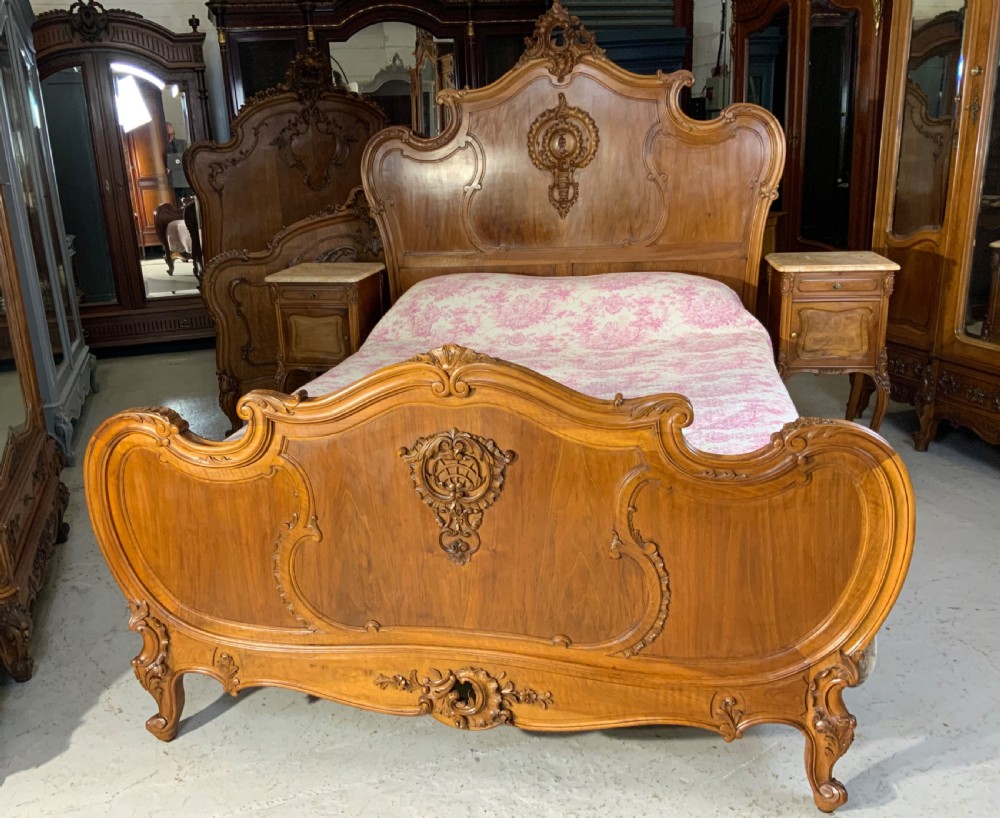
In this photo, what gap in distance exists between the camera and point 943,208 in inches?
122

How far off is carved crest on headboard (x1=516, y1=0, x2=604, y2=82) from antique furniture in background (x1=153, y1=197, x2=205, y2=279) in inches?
104

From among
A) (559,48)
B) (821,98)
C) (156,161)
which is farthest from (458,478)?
(156,161)

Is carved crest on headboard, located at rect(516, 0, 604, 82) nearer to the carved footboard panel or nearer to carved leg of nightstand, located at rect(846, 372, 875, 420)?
carved leg of nightstand, located at rect(846, 372, 875, 420)

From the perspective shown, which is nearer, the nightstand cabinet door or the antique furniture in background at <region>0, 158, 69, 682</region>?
the antique furniture in background at <region>0, 158, 69, 682</region>

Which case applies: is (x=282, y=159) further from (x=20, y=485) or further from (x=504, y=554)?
(x=504, y=554)

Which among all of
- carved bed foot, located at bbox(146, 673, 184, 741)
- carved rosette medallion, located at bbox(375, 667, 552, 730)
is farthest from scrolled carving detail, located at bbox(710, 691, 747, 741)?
carved bed foot, located at bbox(146, 673, 184, 741)

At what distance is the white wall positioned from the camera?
5.21 meters

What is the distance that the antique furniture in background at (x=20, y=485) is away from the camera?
2.03 m

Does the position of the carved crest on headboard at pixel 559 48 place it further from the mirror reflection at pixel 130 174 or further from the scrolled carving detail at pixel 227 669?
the mirror reflection at pixel 130 174

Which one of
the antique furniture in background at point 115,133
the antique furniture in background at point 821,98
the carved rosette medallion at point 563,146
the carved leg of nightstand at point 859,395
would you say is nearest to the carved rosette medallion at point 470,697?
the carved rosette medallion at point 563,146

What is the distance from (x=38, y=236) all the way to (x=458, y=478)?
3.08 metres

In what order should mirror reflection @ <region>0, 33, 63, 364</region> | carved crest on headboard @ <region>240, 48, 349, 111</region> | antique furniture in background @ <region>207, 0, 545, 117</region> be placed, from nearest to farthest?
1. mirror reflection @ <region>0, 33, 63, 364</region>
2. carved crest on headboard @ <region>240, 48, 349, 111</region>
3. antique furniture in background @ <region>207, 0, 545, 117</region>

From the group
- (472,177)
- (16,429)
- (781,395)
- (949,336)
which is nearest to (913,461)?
(949,336)

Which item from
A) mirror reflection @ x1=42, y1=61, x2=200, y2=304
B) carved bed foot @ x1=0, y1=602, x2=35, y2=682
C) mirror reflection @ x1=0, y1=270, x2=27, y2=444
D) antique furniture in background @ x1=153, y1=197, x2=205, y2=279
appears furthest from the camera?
antique furniture in background @ x1=153, y1=197, x2=205, y2=279
